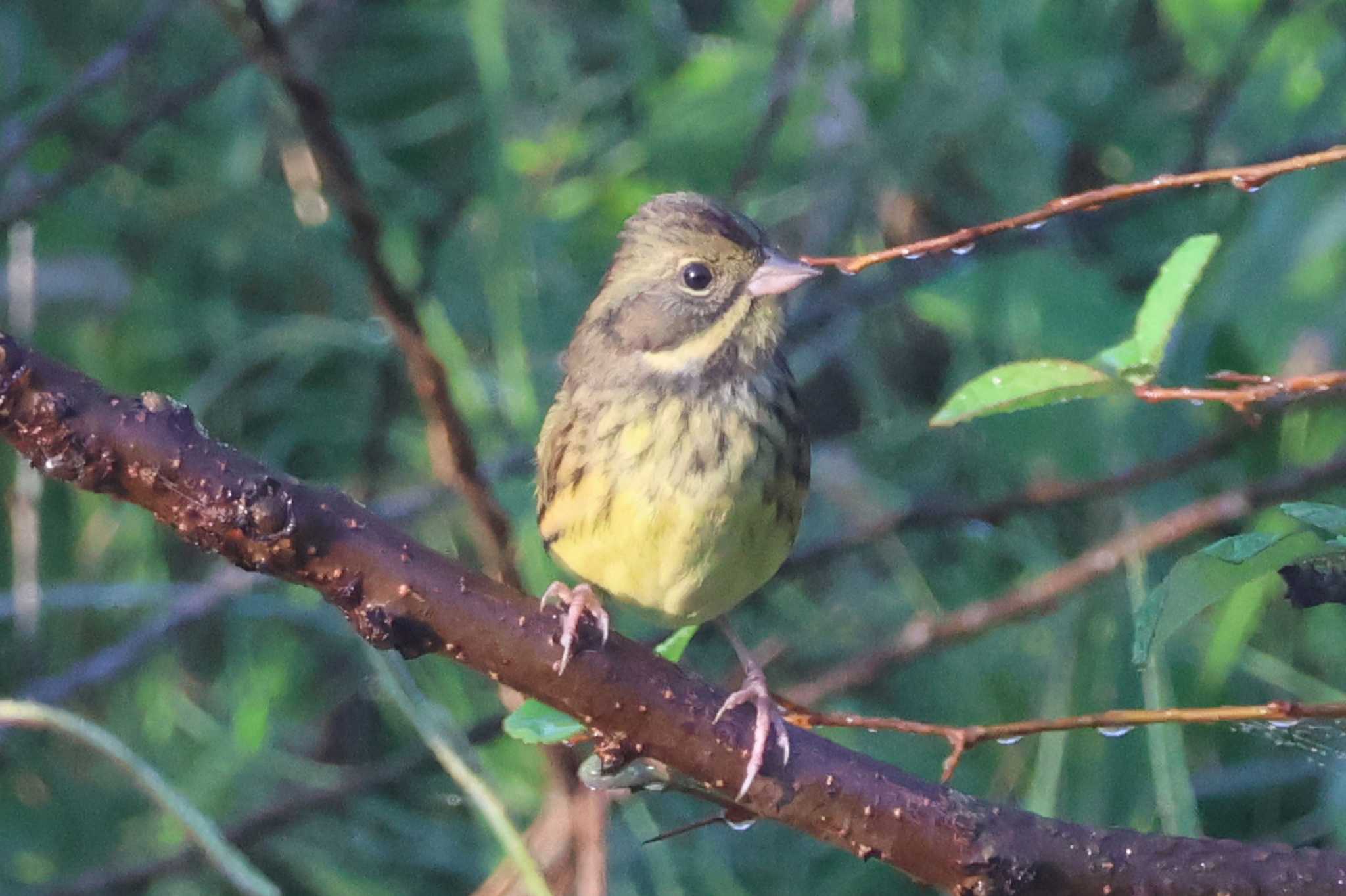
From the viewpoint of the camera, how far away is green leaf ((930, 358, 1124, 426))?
1453mm

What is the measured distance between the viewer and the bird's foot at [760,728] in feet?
4.84

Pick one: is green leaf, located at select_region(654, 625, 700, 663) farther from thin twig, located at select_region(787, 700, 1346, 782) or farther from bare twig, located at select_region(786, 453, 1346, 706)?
bare twig, located at select_region(786, 453, 1346, 706)

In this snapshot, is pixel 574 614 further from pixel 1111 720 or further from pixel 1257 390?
pixel 1257 390

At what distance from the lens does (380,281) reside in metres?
2.08

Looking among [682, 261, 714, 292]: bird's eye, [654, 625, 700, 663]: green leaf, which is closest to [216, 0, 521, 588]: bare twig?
[654, 625, 700, 663]: green leaf

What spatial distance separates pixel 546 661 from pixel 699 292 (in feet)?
3.04

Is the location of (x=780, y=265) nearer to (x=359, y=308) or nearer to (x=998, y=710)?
(x=998, y=710)

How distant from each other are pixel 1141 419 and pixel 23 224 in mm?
2247

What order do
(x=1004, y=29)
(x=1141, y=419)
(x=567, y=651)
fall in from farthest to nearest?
(x=1004, y=29) → (x=1141, y=419) → (x=567, y=651)

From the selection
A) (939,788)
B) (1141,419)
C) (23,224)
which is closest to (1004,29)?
(1141,419)

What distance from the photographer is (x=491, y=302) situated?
3.30 m

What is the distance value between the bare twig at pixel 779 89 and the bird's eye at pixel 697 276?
1.06m

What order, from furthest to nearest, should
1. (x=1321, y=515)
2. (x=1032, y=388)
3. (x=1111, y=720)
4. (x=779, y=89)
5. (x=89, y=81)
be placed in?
(x=779, y=89), (x=89, y=81), (x=1032, y=388), (x=1111, y=720), (x=1321, y=515)

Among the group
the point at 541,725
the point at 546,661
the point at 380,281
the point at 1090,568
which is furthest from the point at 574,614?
the point at 1090,568
